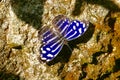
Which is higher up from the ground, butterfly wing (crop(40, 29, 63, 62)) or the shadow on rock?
the shadow on rock

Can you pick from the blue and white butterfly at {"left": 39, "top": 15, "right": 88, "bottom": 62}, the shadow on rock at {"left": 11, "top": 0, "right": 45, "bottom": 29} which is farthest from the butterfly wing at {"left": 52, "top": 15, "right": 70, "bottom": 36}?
the shadow on rock at {"left": 11, "top": 0, "right": 45, "bottom": 29}

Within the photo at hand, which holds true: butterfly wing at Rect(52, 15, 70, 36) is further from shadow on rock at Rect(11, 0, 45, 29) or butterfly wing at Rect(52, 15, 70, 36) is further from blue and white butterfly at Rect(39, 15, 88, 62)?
shadow on rock at Rect(11, 0, 45, 29)

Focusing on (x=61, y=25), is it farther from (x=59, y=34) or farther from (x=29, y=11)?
(x=29, y=11)

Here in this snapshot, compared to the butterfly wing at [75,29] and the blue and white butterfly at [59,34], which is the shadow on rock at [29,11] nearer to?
the blue and white butterfly at [59,34]

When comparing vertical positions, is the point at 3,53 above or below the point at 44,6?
below

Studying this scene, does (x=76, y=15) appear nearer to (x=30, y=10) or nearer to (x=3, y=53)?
(x=30, y=10)

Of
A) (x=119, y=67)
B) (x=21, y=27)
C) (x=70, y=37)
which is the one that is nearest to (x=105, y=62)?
(x=119, y=67)

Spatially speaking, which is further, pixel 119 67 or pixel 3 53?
pixel 119 67

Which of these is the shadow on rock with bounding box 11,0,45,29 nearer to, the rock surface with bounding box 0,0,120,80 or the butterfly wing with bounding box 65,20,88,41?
the rock surface with bounding box 0,0,120,80
